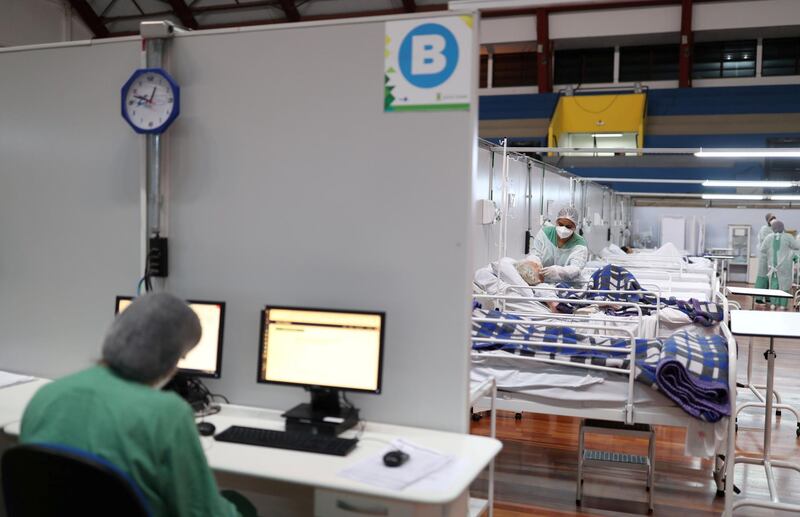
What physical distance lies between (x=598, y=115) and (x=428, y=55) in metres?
9.64

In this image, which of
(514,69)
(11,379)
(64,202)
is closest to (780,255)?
(514,69)

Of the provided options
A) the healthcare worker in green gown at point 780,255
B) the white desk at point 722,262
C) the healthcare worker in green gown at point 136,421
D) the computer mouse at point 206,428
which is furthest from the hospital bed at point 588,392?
the healthcare worker in green gown at point 780,255

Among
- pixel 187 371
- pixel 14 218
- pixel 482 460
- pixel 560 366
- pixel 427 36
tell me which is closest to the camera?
pixel 482 460

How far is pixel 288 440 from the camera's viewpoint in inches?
95.7

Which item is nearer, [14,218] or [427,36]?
[427,36]

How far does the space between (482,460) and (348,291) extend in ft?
→ 2.70

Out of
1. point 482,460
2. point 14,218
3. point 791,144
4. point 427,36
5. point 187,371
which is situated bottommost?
point 482,460

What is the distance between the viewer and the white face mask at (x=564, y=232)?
687 centimetres

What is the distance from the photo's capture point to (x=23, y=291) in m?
3.34

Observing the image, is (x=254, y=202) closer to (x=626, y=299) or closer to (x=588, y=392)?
(x=588, y=392)

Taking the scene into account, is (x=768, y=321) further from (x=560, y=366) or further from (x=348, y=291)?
(x=348, y=291)

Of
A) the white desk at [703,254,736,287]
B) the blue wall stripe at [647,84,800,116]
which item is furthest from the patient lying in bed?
the blue wall stripe at [647,84,800,116]

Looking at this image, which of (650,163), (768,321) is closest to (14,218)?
(768,321)

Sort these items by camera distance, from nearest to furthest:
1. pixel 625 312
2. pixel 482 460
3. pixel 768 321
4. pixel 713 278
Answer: pixel 482 460 → pixel 768 321 → pixel 625 312 → pixel 713 278
